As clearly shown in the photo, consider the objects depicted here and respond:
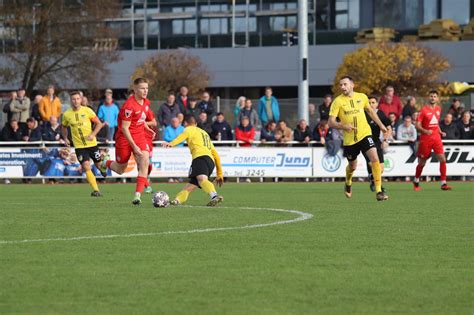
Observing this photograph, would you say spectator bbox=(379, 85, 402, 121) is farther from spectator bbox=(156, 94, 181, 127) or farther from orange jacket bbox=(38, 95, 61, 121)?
orange jacket bbox=(38, 95, 61, 121)

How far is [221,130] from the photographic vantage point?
1216 inches

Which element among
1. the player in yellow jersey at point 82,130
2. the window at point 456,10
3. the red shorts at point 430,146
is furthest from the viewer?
the window at point 456,10

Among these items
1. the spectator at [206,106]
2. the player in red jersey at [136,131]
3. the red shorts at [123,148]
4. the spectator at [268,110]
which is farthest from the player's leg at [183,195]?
the spectator at [268,110]

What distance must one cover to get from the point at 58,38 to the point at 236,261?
44.0m

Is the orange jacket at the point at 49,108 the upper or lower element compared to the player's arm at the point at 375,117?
upper

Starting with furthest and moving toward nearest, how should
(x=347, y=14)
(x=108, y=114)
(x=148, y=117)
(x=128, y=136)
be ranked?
(x=347, y=14), (x=108, y=114), (x=148, y=117), (x=128, y=136)

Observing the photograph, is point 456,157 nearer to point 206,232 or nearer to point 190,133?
point 190,133

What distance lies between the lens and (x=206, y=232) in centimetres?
1248

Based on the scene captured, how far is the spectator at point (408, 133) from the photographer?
1172 inches

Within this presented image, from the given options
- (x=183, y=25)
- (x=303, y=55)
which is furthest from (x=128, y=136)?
(x=183, y=25)

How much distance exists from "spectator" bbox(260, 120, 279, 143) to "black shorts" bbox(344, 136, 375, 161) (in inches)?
432

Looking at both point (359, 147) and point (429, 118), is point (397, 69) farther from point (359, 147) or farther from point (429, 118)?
point (359, 147)

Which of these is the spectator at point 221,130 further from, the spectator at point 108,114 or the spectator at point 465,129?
the spectator at point 465,129

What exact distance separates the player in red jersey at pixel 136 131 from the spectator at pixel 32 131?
12.1m
